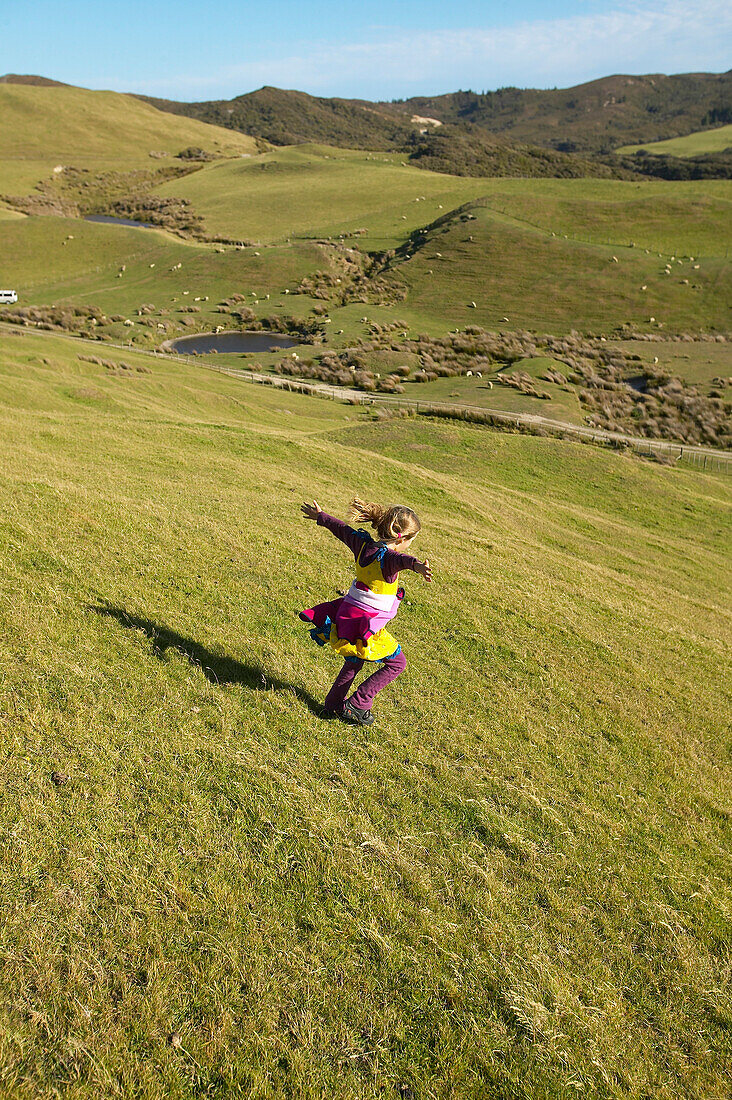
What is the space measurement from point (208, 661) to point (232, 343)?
69.7 meters

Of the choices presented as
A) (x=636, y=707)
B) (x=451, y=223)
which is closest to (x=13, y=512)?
(x=636, y=707)

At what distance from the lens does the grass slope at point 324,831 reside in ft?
16.3

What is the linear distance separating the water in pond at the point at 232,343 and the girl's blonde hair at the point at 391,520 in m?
63.7

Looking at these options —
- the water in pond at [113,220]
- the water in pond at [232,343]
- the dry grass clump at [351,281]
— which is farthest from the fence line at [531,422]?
the water in pond at [113,220]

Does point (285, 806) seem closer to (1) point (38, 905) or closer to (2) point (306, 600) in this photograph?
(1) point (38, 905)

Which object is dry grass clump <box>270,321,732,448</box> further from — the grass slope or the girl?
the girl

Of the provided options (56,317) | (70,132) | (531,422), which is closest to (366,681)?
(531,422)

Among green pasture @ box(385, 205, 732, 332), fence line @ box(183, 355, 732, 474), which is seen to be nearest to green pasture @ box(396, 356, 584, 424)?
fence line @ box(183, 355, 732, 474)

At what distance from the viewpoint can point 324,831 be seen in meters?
6.81

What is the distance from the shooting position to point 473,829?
7453mm

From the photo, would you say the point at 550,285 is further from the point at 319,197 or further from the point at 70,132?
the point at 70,132

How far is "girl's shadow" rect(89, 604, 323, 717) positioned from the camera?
907 centimetres

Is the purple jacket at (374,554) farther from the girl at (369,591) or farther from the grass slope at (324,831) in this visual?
the grass slope at (324,831)

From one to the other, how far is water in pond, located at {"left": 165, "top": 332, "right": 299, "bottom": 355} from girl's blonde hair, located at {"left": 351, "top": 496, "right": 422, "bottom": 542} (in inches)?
2508
